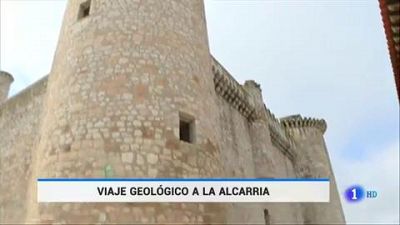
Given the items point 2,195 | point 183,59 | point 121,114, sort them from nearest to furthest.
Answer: point 121,114 < point 183,59 < point 2,195

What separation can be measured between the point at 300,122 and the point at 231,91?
1012cm

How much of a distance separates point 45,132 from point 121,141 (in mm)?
1748

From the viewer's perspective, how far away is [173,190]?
618cm

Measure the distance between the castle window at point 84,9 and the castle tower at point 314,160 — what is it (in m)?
13.5

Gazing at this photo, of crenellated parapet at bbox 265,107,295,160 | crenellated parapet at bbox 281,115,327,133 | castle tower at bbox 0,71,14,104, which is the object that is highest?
castle tower at bbox 0,71,14,104

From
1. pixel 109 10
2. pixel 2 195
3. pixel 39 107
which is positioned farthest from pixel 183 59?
pixel 2 195

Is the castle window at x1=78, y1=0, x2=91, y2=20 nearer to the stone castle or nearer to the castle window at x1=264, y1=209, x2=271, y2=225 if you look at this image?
the stone castle

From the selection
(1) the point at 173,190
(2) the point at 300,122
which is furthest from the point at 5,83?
(2) the point at 300,122

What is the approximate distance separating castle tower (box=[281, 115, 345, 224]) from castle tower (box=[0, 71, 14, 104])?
13244 mm

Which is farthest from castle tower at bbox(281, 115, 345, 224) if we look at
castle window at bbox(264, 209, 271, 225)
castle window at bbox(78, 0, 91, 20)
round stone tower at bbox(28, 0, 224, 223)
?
castle window at bbox(78, 0, 91, 20)

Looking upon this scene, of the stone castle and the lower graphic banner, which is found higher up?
the stone castle

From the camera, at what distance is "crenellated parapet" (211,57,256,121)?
12.3 m

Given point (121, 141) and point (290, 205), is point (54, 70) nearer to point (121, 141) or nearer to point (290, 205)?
point (121, 141)

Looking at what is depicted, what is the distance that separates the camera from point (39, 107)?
10.5 m
